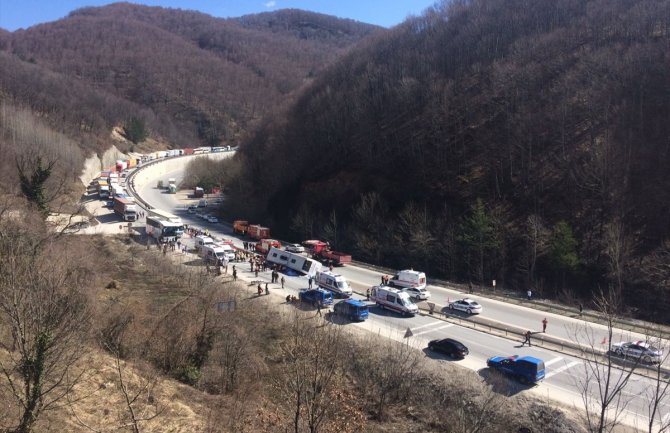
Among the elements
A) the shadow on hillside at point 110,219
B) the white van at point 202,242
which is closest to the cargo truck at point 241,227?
the white van at point 202,242

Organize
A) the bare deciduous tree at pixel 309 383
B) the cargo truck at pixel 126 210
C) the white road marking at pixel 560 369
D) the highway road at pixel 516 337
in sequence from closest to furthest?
1. the bare deciduous tree at pixel 309 383
2. the highway road at pixel 516 337
3. the white road marking at pixel 560 369
4. the cargo truck at pixel 126 210

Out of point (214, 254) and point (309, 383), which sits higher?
point (309, 383)

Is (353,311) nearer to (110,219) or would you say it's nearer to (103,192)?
(110,219)

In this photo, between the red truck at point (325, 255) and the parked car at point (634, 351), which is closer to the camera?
the parked car at point (634, 351)

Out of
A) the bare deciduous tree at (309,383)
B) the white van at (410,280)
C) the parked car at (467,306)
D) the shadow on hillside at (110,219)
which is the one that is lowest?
the shadow on hillside at (110,219)

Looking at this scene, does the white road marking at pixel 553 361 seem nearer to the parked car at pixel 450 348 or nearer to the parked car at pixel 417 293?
the parked car at pixel 450 348

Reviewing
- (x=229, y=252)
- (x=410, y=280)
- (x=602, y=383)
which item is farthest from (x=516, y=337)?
(x=229, y=252)

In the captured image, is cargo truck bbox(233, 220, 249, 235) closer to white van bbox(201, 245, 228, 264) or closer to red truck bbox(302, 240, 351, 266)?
red truck bbox(302, 240, 351, 266)

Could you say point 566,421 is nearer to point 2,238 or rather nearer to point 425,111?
point 2,238
